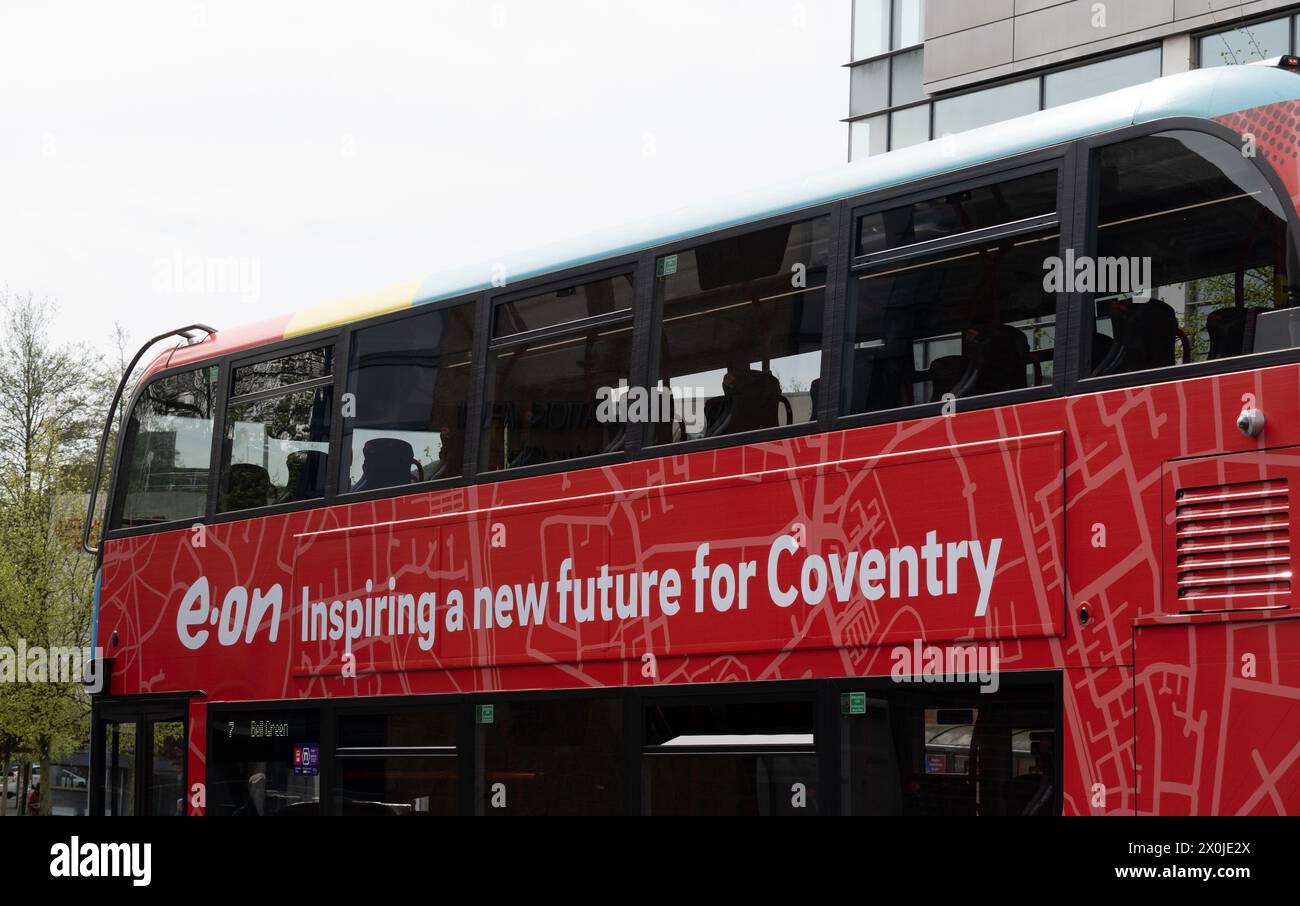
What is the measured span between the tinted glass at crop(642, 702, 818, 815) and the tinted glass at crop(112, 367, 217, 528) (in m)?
4.68

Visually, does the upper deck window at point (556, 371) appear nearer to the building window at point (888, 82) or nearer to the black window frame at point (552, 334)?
the black window frame at point (552, 334)

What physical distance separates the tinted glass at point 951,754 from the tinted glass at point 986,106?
1881 cm

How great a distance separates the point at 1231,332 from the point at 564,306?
13.2ft

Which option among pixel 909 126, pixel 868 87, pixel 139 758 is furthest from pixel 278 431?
pixel 868 87

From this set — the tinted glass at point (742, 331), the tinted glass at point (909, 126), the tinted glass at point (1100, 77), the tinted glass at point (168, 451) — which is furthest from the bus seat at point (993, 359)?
the tinted glass at point (909, 126)

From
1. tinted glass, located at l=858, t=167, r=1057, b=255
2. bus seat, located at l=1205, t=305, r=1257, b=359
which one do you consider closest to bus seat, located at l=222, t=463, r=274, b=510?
tinted glass, located at l=858, t=167, r=1057, b=255

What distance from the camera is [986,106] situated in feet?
86.4

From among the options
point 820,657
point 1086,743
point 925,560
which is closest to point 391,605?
point 820,657

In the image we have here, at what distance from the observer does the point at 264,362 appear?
38.0 feet

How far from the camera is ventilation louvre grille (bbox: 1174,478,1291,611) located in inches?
253

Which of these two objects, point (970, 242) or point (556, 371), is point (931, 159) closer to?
point (970, 242)

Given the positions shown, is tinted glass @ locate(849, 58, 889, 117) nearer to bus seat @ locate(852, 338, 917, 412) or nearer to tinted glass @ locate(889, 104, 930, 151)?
tinted glass @ locate(889, 104, 930, 151)

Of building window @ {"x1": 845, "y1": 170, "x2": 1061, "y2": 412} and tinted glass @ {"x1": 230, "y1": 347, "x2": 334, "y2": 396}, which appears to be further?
tinted glass @ {"x1": 230, "y1": 347, "x2": 334, "y2": 396}

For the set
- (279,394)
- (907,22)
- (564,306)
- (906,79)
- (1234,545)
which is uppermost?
(907,22)
